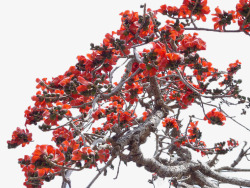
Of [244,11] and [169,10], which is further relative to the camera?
[169,10]

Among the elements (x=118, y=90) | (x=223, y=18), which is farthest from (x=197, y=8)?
(x=118, y=90)

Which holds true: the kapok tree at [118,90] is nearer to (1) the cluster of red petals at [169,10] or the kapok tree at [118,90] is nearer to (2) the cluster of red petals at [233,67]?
(1) the cluster of red petals at [169,10]

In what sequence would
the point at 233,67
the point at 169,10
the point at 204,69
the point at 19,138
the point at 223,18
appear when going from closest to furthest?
the point at 223,18 → the point at 204,69 → the point at 169,10 → the point at 19,138 → the point at 233,67

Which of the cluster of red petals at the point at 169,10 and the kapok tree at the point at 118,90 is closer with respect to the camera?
the kapok tree at the point at 118,90

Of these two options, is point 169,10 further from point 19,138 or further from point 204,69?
point 19,138

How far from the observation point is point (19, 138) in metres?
2.05

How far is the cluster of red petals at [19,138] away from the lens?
203cm

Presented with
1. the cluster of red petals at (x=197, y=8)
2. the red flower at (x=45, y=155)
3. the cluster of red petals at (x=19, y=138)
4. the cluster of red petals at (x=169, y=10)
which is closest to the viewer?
the red flower at (x=45, y=155)

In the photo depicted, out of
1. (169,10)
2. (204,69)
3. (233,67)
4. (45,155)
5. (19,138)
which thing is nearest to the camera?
(45,155)

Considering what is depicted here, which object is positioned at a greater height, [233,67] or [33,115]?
[233,67]

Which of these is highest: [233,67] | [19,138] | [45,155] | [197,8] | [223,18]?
[233,67]

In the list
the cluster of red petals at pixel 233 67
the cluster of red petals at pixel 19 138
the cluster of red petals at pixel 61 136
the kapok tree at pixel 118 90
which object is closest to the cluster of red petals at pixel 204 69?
the kapok tree at pixel 118 90

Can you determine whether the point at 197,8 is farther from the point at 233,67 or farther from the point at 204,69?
the point at 233,67

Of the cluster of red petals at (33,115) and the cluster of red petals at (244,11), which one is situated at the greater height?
the cluster of red petals at (244,11)
